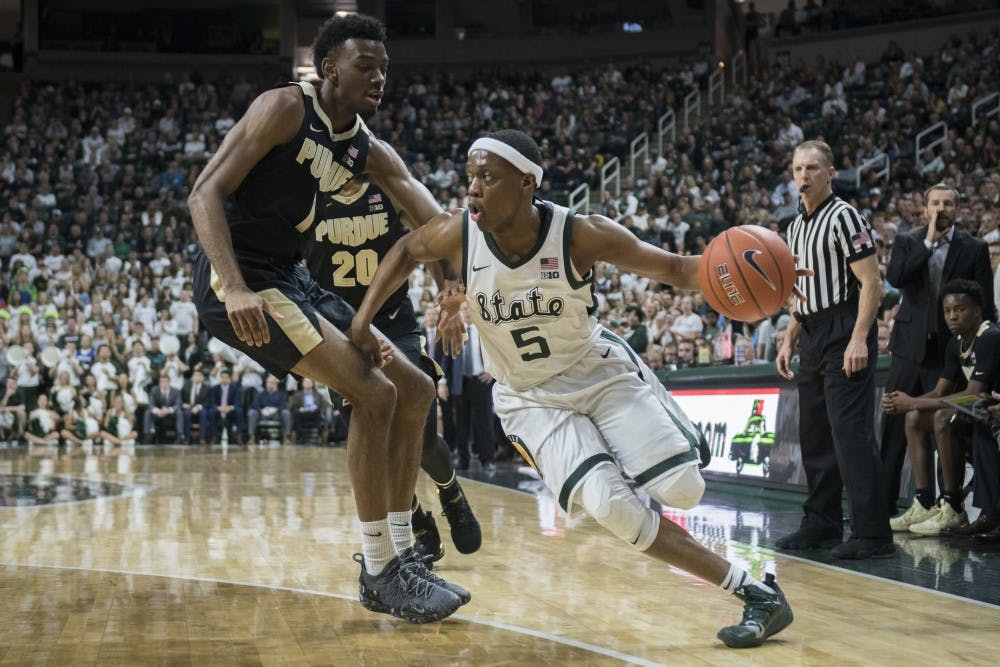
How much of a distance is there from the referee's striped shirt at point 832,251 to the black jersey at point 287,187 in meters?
2.56

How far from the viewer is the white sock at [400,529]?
13.7 feet

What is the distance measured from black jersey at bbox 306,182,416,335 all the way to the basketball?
1.98 metres

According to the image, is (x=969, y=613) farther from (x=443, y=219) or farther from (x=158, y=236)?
(x=158, y=236)

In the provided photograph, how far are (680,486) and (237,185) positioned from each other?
1823mm

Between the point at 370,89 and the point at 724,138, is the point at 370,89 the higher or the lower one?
the lower one

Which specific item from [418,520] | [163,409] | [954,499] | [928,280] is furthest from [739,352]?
[163,409]

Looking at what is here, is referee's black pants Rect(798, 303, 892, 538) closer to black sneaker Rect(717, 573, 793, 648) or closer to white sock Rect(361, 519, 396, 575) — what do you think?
black sneaker Rect(717, 573, 793, 648)

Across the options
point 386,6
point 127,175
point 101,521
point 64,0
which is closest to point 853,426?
point 101,521

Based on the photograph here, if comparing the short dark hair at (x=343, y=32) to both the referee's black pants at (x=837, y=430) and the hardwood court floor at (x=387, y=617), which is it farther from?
the referee's black pants at (x=837, y=430)

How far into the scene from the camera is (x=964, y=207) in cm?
1159

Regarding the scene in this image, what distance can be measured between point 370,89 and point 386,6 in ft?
85.5

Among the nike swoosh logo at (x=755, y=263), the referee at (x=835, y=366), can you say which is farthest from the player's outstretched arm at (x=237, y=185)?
the referee at (x=835, y=366)

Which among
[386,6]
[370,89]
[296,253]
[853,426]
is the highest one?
[386,6]

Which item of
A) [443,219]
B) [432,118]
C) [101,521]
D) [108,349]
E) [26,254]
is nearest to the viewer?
[443,219]
